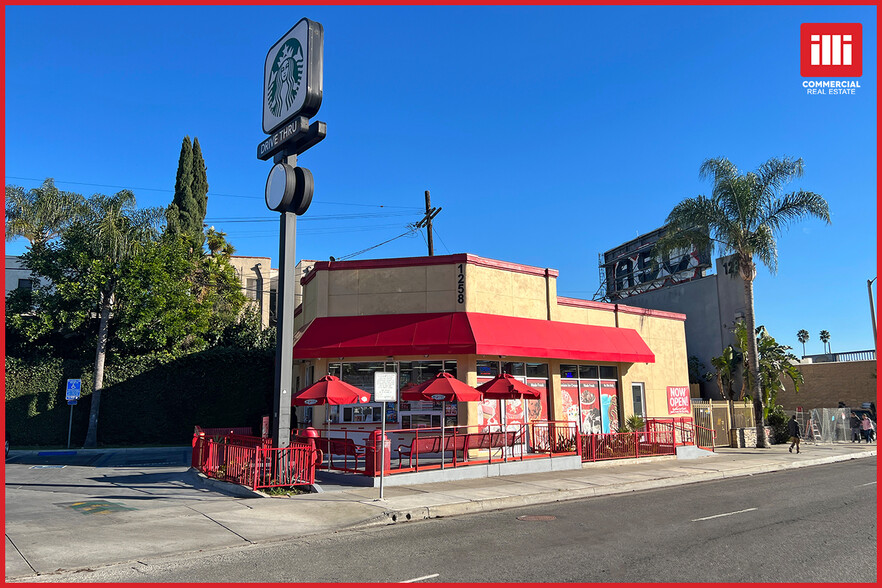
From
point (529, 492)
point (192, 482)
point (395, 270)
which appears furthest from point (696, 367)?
point (192, 482)

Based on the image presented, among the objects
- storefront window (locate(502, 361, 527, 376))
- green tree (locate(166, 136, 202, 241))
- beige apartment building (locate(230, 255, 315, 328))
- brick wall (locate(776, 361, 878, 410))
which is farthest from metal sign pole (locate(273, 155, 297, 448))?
brick wall (locate(776, 361, 878, 410))

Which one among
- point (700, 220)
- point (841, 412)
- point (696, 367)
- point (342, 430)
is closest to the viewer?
point (342, 430)

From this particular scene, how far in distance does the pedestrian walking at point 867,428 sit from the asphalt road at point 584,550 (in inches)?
899

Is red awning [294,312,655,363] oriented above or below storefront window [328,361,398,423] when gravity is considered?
above

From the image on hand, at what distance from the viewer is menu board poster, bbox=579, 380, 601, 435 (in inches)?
941

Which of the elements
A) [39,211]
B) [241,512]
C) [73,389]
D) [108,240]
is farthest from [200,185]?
[241,512]

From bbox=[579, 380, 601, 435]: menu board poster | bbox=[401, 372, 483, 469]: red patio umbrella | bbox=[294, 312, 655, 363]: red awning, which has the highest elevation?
bbox=[294, 312, 655, 363]: red awning

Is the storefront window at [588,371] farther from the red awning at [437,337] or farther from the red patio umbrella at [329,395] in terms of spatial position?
the red patio umbrella at [329,395]

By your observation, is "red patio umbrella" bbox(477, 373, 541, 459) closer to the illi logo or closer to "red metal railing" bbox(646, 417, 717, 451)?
"red metal railing" bbox(646, 417, 717, 451)

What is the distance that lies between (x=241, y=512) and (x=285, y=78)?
10491mm

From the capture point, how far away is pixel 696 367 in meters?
39.4

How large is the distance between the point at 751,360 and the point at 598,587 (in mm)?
25158

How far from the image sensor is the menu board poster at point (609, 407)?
2455 centimetres

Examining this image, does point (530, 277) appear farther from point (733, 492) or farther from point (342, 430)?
point (733, 492)
